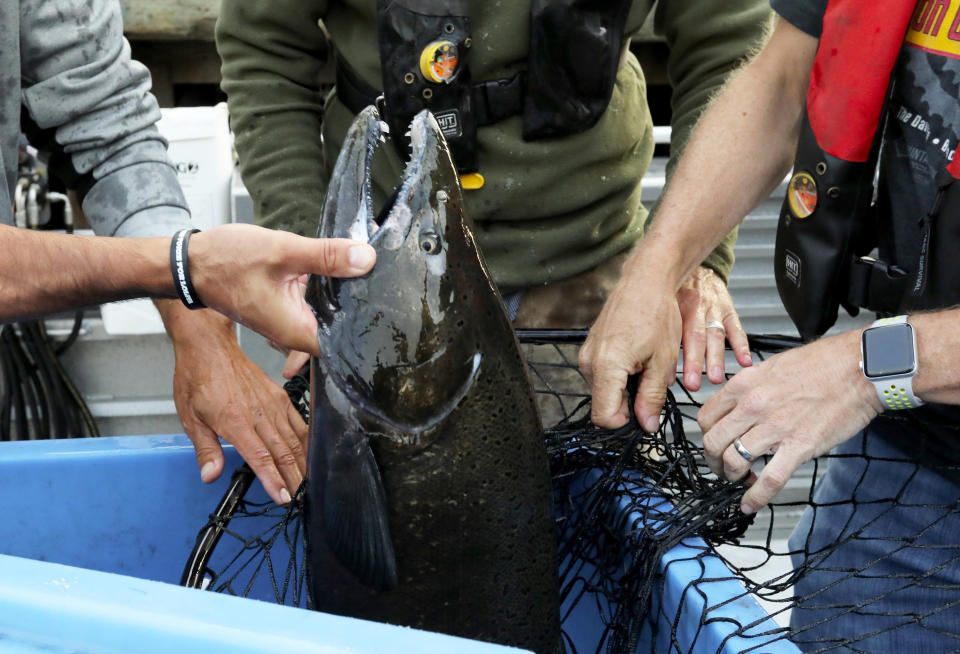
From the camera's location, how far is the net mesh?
4.67 ft

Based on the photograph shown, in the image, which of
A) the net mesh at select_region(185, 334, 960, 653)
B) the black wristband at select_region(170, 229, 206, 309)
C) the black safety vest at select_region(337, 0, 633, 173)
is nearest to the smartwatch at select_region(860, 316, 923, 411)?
the net mesh at select_region(185, 334, 960, 653)

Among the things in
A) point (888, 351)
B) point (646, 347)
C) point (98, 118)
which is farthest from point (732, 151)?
point (98, 118)

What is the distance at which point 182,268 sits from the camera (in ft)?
4.51

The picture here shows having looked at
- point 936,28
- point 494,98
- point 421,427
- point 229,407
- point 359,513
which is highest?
point 936,28

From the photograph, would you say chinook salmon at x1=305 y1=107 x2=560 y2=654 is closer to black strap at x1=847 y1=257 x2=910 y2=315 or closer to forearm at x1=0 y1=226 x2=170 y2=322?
forearm at x1=0 y1=226 x2=170 y2=322

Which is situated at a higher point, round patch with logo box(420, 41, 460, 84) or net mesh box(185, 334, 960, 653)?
round patch with logo box(420, 41, 460, 84)

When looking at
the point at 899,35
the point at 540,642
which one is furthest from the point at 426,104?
the point at 540,642

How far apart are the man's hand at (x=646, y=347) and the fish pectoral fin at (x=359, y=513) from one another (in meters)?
0.46

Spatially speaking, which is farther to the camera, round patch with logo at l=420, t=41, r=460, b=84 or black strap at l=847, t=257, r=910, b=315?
round patch with logo at l=420, t=41, r=460, b=84

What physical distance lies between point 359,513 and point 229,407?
0.44 m

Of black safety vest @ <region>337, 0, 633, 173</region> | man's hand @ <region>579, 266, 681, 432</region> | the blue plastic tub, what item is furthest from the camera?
black safety vest @ <region>337, 0, 633, 173</region>

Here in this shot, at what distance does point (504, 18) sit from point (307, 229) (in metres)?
0.65

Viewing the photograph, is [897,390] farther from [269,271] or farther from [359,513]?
[269,271]

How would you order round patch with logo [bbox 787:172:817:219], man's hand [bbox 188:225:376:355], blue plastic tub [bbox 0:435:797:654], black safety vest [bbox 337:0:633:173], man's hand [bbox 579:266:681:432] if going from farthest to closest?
1. black safety vest [bbox 337:0:633:173]
2. round patch with logo [bbox 787:172:817:219]
3. man's hand [bbox 579:266:681:432]
4. man's hand [bbox 188:225:376:355]
5. blue plastic tub [bbox 0:435:797:654]
